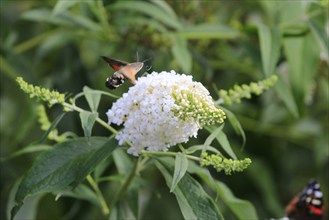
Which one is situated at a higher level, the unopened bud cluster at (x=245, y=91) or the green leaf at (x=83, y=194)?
the unopened bud cluster at (x=245, y=91)

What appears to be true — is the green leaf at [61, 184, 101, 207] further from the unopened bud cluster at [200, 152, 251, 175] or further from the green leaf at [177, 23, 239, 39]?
the green leaf at [177, 23, 239, 39]

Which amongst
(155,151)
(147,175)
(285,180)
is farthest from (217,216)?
(285,180)

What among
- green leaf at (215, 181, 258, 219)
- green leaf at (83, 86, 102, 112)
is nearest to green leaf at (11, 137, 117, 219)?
green leaf at (83, 86, 102, 112)

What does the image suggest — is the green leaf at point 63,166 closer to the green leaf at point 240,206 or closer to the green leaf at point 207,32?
the green leaf at point 240,206

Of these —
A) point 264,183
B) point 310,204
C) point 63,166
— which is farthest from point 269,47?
point 264,183

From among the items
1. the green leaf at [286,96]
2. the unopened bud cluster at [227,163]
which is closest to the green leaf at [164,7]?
the green leaf at [286,96]
